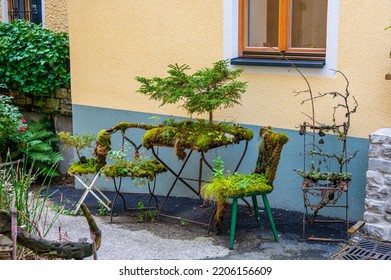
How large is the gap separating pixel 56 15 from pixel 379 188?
717cm

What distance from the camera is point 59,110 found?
33.2 feet

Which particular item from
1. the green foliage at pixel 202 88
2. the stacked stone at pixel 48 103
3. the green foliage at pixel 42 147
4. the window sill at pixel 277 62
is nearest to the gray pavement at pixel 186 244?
the green foliage at pixel 202 88

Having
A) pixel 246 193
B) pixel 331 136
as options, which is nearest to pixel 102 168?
pixel 246 193

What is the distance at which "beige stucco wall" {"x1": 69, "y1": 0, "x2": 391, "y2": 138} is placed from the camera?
6414 millimetres

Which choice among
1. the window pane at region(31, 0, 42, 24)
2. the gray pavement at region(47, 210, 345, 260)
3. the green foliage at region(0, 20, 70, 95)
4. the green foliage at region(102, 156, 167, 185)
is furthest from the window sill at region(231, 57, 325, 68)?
the window pane at region(31, 0, 42, 24)

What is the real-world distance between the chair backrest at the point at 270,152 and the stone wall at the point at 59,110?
13.7ft

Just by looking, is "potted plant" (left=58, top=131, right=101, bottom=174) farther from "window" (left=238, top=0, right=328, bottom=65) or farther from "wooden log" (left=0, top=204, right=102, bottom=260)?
"wooden log" (left=0, top=204, right=102, bottom=260)

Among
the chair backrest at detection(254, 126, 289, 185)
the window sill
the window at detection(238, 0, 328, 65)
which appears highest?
the window at detection(238, 0, 328, 65)

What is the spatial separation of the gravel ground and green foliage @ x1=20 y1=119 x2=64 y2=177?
72.6 inches

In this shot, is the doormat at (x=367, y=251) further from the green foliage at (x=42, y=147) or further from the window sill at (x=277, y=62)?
the green foliage at (x=42, y=147)

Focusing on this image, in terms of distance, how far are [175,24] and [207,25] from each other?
1.60 ft

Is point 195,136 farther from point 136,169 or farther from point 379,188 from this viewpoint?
point 379,188

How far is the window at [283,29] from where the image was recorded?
22.6ft

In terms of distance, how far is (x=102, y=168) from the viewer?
7.26 meters
